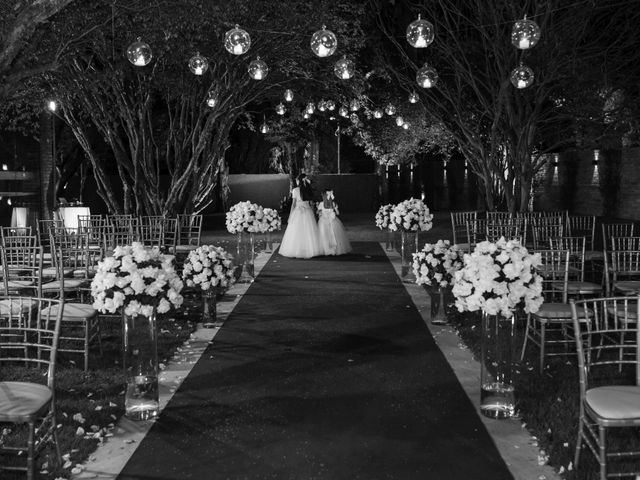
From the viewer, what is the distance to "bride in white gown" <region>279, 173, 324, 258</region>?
53.2ft

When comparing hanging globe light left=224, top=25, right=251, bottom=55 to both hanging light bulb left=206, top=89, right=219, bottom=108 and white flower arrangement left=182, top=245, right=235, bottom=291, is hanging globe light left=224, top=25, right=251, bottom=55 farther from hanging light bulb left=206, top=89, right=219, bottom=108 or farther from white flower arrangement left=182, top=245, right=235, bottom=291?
hanging light bulb left=206, top=89, right=219, bottom=108

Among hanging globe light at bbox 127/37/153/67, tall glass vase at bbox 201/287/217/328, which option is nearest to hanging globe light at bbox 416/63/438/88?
hanging globe light at bbox 127/37/153/67

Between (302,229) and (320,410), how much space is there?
10.7 metres

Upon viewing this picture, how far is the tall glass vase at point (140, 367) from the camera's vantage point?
5.62 m

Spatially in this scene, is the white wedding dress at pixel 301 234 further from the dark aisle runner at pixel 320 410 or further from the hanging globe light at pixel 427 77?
the dark aisle runner at pixel 320 410

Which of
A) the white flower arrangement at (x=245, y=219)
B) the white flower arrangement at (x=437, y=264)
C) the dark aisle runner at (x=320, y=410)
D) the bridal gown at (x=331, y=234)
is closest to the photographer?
the dark aisle runner at (x=320, y=410)

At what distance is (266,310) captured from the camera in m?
10.0

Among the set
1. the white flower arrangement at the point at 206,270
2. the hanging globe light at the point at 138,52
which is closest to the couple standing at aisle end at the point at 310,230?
the white flower arrangement at the point at 206,270

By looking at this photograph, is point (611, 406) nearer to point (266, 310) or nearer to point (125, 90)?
point (266, 310)

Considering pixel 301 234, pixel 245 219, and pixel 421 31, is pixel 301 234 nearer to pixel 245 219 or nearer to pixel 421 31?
pixel 245 219

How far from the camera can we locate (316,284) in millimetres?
12438

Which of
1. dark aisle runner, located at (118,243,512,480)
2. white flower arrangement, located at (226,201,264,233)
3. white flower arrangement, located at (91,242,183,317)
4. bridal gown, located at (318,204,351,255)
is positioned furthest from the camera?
bridal gown, located at (318,204,351,255)

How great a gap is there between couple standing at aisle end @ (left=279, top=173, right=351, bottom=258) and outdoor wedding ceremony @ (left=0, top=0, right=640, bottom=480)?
5 cm

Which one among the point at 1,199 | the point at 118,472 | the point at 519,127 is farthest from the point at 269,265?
the point at 118,472
